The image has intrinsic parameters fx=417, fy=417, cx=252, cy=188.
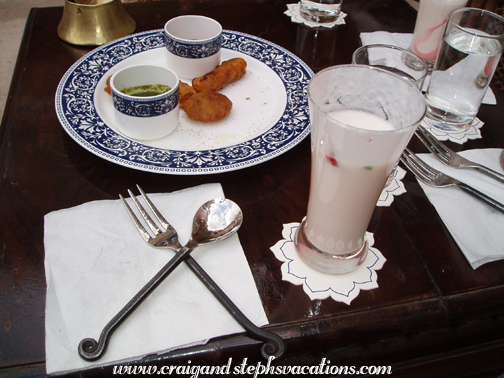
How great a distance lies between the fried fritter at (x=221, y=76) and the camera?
1.15 m

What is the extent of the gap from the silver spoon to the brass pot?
2.61 feet

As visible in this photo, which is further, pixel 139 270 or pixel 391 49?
pixel 391 49

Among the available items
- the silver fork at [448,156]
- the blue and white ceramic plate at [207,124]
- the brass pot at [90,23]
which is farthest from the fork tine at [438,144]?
the brass pot at [90,23]

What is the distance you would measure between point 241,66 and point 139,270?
72 cm

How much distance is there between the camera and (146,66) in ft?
3.41

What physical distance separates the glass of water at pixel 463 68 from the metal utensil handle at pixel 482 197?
241 millimetres

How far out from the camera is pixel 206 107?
1.04 metres

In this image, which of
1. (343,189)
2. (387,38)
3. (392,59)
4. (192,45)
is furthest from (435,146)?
(192,45)

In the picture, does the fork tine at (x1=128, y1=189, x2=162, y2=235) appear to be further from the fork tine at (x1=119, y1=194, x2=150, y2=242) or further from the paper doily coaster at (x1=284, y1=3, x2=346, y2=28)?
the paper doily coaster at (x1=284, y1=3, x2=346, y2=28)

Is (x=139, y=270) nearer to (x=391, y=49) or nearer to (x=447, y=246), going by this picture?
(x=447, y=246)

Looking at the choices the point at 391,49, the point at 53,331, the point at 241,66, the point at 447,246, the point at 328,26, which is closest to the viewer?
the point at 53,331

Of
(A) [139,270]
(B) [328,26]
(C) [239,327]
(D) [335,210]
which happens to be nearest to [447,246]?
(D) [335,210]

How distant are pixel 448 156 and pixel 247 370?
66 centimetres

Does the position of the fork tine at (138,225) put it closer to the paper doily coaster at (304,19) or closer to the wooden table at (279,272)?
the wooden table at (279,272)
